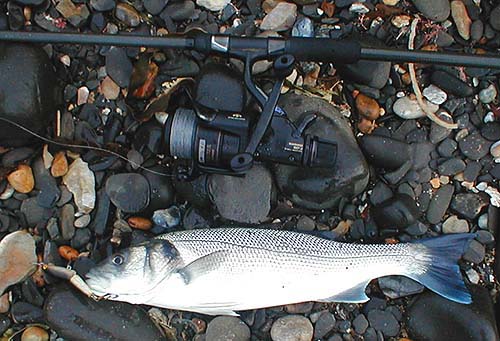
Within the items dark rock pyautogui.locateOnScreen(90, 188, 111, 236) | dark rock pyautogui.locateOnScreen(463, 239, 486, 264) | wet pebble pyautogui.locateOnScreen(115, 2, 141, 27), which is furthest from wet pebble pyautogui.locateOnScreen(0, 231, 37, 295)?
dark rock pyautogui.locateOnScreen(463, 239, 486, 264)

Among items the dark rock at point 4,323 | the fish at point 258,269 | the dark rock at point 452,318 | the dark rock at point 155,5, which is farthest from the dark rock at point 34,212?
the dark rock at point 452,318

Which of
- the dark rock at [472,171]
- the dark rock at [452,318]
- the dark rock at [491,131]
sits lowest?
the dark rock at [452,318]

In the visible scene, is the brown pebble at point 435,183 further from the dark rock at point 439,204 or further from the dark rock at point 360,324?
the dark rock at point 360,324

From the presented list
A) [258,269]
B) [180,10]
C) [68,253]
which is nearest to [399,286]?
[258,269]

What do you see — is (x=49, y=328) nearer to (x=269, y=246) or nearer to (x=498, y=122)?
(x=269, y=246)

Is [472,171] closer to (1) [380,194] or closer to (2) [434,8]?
(1) [380,194]

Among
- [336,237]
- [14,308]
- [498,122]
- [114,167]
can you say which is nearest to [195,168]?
[114,167]
